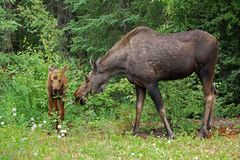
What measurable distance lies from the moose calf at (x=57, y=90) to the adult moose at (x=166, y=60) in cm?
130

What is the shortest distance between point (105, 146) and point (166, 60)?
2955 mm

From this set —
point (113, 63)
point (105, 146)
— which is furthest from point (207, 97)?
point (105, 146)

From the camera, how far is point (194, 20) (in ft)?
55.0

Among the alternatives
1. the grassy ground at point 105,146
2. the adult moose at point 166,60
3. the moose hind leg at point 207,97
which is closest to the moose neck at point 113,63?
the adult moose at point 166,60

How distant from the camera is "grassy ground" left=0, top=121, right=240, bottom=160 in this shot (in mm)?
8680

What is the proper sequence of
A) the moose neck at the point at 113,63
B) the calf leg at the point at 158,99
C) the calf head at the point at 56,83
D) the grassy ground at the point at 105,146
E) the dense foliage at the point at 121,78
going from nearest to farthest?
the grassy ground at the point at 105,146, the calf leg at the point at 158,99, the calf head at the point at 56,83, the moose neck at the point at 113,63, the dense foliage at the point at 121,78

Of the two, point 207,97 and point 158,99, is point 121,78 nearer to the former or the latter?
point 207,97

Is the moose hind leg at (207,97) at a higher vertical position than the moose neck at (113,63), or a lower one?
lower

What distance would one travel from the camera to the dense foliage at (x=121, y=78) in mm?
12797

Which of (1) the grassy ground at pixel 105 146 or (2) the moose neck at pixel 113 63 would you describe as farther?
(2) the moose neck at pixel 113 63

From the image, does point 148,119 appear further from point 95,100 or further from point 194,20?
point 194,20

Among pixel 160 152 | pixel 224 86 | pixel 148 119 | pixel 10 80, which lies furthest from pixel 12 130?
pixel 224 86

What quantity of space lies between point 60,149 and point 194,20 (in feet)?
28.8

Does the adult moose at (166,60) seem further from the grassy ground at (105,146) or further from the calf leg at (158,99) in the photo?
the grassy ground at (105,146)
